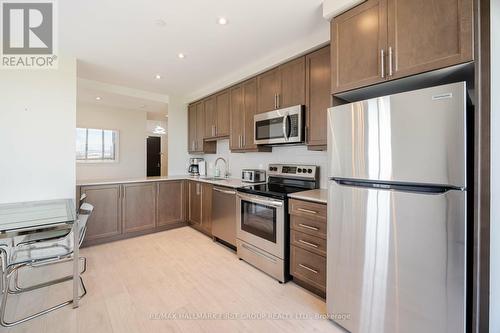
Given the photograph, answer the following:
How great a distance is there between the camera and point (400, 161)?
1.35 m

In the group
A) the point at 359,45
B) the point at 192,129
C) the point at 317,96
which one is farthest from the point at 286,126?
the point at 192,129

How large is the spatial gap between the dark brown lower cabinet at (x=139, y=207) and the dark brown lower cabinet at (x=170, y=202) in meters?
0.10

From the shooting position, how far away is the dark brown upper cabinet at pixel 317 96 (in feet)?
7.63

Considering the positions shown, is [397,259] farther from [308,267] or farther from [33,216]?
[33,216]

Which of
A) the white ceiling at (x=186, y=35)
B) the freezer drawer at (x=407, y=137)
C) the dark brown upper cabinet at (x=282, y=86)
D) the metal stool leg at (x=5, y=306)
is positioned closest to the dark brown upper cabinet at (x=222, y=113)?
the white ceiling at (x=186, y=35)

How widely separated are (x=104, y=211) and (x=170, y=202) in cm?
99

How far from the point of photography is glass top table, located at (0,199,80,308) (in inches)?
68.2

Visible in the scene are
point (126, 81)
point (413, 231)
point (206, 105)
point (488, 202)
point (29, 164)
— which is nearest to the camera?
point (488, 202)

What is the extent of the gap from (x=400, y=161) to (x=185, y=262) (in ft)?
8.12

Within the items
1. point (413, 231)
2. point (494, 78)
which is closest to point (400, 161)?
point (413, 231)

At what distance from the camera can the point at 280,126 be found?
2.73 meters

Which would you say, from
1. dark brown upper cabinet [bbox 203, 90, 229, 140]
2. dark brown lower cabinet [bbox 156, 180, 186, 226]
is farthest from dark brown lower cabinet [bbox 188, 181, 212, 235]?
dark brown upper cabinet [bbox 203, 90, 229, 140]

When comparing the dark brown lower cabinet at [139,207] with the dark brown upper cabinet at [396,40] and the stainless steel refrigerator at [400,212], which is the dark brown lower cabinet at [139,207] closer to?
the stainless steel refrigerator at [400,212]

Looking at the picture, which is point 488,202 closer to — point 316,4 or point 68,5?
point 316,4
